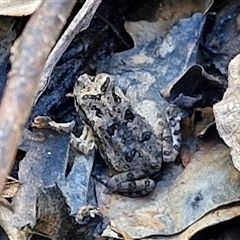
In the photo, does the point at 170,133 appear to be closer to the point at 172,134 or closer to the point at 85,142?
the point at 172,134

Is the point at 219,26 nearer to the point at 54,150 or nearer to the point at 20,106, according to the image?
the point at 54,150

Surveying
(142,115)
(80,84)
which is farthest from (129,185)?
(80,84)

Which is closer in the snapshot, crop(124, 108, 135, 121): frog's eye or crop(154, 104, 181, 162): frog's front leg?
crop(154, 104, 181, 162): frog's front leg

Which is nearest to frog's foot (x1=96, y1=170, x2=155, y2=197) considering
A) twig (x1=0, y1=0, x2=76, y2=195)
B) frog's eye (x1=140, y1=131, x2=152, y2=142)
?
frog's eye (x1=140, y1=131, x2=152, y2=142)

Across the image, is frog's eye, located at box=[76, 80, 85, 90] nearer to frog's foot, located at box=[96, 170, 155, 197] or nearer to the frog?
the frog

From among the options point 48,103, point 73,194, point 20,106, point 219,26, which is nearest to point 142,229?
point 73,194
